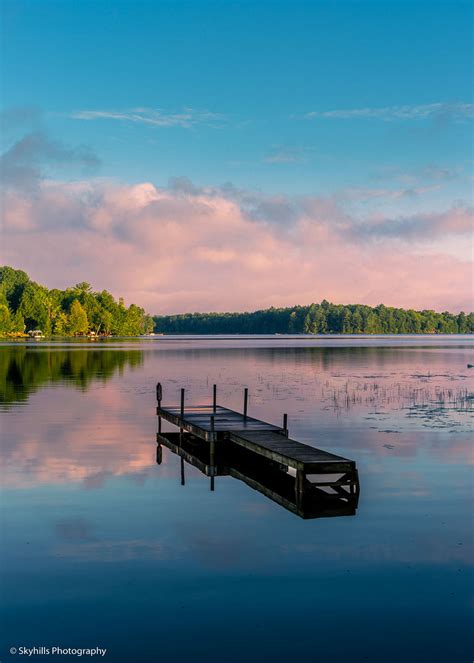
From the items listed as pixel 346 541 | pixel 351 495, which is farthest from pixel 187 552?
pixel 351 495

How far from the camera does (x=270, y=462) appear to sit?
82.9 ft

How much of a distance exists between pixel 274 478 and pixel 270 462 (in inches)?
108

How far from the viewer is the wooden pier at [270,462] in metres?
18.6

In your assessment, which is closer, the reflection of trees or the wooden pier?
the wooden pier

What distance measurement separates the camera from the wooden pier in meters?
18.6

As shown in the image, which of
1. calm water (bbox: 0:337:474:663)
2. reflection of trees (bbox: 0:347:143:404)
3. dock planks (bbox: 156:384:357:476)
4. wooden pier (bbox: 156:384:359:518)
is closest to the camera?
calm water (bbox: 0:337:474:663)

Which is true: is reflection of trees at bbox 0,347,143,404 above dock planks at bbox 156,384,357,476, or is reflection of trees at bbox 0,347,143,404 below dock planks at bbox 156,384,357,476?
below

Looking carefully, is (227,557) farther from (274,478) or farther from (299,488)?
(274,478)

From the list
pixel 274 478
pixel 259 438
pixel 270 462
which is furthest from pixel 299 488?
pixel 270 462

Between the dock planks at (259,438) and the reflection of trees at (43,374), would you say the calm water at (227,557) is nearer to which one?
the dock planks at (259,438)

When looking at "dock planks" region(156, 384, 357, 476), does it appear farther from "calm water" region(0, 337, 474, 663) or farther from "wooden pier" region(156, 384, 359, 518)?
"calm water" region(0, 337, 474, 663)

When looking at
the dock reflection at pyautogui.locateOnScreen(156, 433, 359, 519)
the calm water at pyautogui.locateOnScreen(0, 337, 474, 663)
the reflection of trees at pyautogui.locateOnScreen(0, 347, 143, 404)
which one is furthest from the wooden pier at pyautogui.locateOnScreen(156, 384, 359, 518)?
the reflection of trees at pyautogui.locateOnScreen(0, 347, 143, 404)

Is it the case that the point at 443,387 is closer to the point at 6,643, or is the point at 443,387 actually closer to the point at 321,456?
the point at 321,456

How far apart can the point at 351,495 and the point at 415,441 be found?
10968 mm
